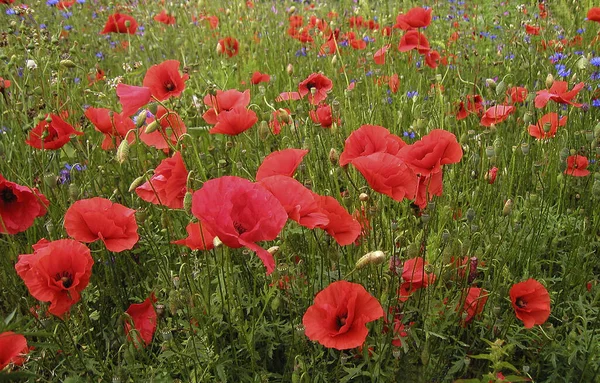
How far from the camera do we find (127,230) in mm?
1533

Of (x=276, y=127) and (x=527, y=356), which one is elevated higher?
(x=276, y=127)

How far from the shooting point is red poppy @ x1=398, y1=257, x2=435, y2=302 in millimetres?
1513

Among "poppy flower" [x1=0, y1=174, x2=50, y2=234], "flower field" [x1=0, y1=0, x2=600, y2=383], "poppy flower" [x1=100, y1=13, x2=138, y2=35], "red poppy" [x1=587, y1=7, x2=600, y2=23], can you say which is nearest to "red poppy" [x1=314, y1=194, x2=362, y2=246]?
"flower field" [x1=0, y1=0, x2=600, y2=383]

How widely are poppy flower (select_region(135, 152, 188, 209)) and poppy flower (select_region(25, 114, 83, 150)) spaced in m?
0.54

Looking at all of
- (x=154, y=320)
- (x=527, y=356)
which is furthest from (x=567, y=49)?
(x=154, y=320)

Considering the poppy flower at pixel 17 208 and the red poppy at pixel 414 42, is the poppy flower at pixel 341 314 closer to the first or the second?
the poppy flower at pixel 17 208

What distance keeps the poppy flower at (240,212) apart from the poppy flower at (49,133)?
1.04 meters

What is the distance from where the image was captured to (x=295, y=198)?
121 cm

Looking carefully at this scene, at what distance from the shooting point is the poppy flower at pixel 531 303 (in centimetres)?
155

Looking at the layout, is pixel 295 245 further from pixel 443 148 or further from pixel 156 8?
pixel 156 8

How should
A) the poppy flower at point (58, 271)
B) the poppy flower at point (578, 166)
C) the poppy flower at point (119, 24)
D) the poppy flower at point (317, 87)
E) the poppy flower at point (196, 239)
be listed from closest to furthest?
1. the poppy flower at point (58, 271)
2. the poppy flower at point (196, 239)
3. the poppy flower at point (578, 166)
4. the poppy flower at point (317, 87)
5. the poppy flower at point (119, 24)

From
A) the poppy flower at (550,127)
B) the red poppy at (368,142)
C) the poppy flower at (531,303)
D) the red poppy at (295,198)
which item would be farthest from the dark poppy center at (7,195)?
the poppy flower at (550,127)

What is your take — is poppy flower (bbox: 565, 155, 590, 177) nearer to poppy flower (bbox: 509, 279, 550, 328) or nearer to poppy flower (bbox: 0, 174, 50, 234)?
poppy flower (bbox: 509, 279, 550, 328)

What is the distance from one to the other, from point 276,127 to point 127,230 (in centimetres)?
102
